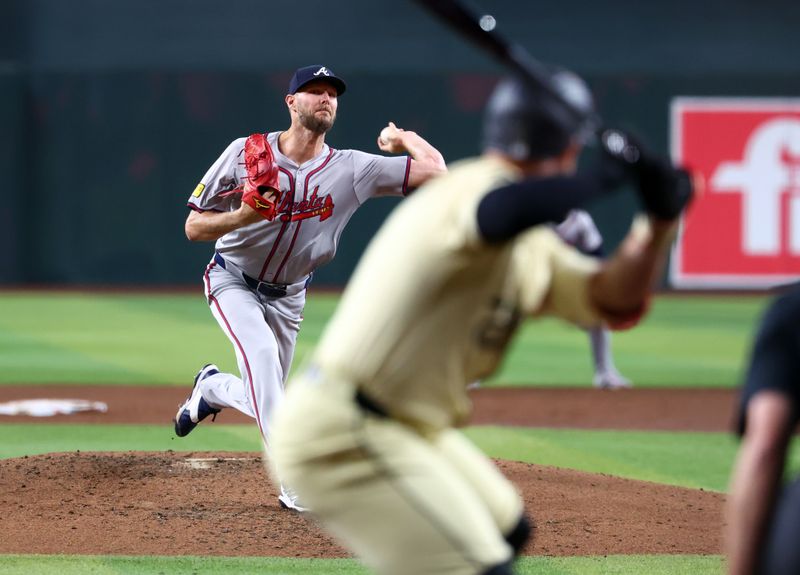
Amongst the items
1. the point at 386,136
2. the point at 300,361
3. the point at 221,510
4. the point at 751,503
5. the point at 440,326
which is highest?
the point at 386,136

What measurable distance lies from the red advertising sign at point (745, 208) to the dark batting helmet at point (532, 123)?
1651cm

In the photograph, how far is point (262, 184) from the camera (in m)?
6.12

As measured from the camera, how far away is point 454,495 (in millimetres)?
3061

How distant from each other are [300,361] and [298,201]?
6.85 meters

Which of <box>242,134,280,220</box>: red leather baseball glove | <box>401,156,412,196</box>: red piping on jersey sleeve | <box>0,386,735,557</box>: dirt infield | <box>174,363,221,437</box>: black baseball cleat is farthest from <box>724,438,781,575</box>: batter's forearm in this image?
<box>174,363,221,437</box>: black baseball cleat

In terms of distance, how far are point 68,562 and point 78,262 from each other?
16533 millimetres

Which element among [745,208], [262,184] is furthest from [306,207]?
[745,208]

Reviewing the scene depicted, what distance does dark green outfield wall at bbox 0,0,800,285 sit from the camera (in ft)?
69.6

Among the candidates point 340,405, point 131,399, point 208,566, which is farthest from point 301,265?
point 131,399

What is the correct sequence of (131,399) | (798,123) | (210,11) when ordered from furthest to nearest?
1. (210,11)
2. (798,123)
3. (131,399)

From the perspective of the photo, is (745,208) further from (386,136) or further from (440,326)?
(440,326)

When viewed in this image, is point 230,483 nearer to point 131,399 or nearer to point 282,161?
point 282,161

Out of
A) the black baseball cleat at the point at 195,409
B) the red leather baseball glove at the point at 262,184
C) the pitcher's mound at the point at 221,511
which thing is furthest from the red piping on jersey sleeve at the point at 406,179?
the pitcher's mound at the point at 221,511

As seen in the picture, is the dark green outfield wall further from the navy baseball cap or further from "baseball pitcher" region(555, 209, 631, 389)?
the navy baseball cap
